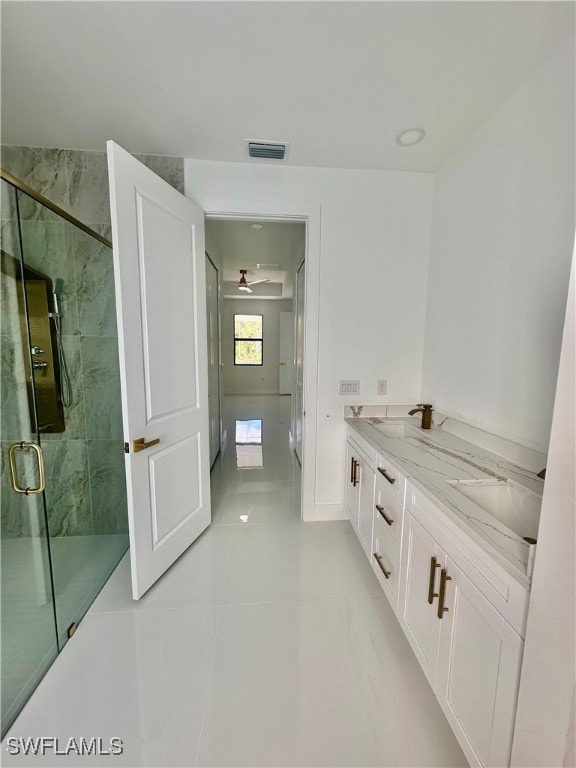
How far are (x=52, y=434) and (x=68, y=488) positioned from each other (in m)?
0.40

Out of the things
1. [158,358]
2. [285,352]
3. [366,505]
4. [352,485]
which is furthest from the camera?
[285,352]

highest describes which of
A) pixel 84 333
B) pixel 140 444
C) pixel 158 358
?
pixel 84 333

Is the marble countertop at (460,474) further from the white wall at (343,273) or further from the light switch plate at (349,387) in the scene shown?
the white wall at (343,273)

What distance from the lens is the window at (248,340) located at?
832 cm

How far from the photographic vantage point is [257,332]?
8414 millimetres

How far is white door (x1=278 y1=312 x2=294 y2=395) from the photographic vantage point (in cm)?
805

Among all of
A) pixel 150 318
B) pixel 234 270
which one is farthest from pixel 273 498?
pixel 234 270

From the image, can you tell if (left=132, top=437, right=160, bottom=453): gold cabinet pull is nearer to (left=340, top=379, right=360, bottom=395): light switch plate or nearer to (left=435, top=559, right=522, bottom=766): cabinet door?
(left=340, top=379, right=360, bottom=395): light switch plate

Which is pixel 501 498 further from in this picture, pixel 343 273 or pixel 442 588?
pixel 343 273

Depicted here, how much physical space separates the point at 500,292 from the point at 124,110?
2.23m

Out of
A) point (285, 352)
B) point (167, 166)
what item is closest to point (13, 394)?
point (167, 166)

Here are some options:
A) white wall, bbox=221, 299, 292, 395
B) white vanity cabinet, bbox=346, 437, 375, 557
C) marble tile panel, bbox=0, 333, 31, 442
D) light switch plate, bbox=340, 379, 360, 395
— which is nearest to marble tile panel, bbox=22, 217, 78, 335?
marble tile panel, bbox=0, 333, 31, 442

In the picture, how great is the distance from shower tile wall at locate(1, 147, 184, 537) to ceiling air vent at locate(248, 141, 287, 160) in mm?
530

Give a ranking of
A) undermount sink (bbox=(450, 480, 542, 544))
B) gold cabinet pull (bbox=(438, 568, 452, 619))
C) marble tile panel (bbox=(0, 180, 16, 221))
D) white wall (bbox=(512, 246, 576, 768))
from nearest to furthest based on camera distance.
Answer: white wall (bbox=(512, 246, 576, 768)), gold cabinet pull (bbox=(438, 568, 452, 619)), undermount sink (bbox=(450, 480, 542, 544)), marble tile panel (bbox=(0, 180, 16, 221))
